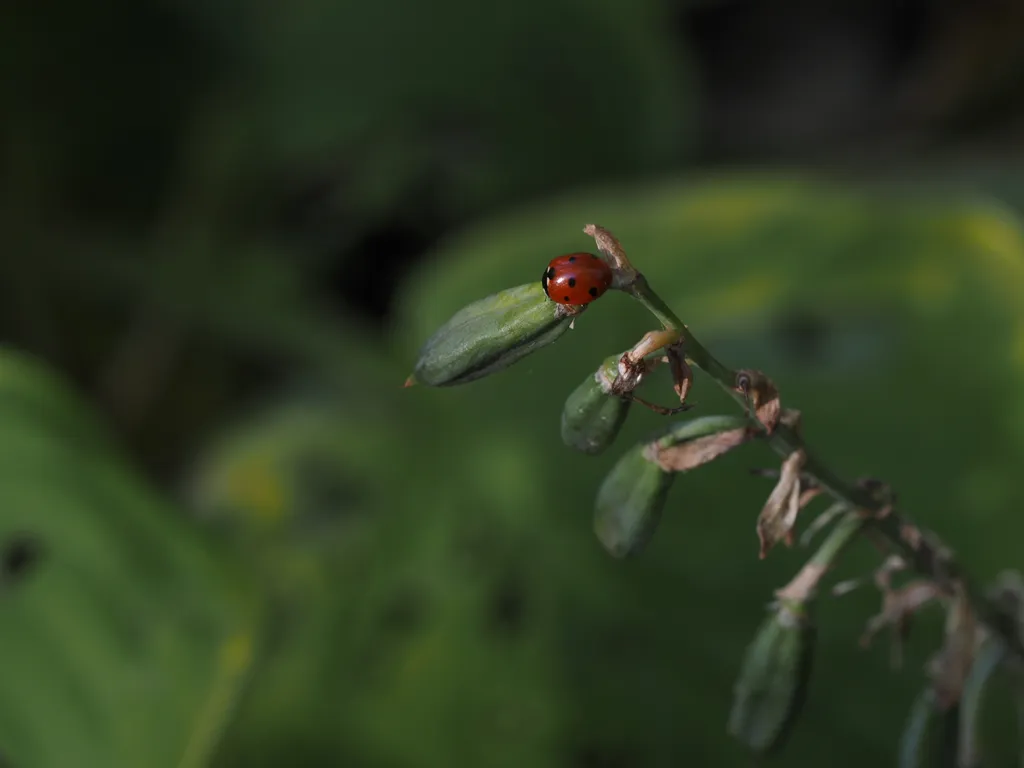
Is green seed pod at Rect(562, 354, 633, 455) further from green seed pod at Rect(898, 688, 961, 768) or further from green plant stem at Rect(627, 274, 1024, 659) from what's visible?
green seed pod at Rect(898, 688, 961, 768)

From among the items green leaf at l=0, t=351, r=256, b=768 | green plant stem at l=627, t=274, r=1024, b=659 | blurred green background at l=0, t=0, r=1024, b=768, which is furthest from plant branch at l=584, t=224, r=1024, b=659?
green leaf at l=0, t=351, r=256, b=768

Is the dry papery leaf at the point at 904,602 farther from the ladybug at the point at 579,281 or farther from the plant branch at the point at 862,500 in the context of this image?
the ladybug at the point at 579,281

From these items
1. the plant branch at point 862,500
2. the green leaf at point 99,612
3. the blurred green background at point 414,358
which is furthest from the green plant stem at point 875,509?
the green leaf at point 99,612

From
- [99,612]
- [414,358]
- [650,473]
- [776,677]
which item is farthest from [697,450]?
[414,358]

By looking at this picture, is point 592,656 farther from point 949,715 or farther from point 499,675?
point 949,715

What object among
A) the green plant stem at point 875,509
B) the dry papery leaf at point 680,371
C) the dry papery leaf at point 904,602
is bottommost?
the dry papery leaf at point 904,602

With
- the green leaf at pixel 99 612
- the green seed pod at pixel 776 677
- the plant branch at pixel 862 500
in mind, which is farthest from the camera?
the green leaf at pixel 99 612

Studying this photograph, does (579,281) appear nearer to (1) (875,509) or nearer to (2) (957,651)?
(1) (875,509)
